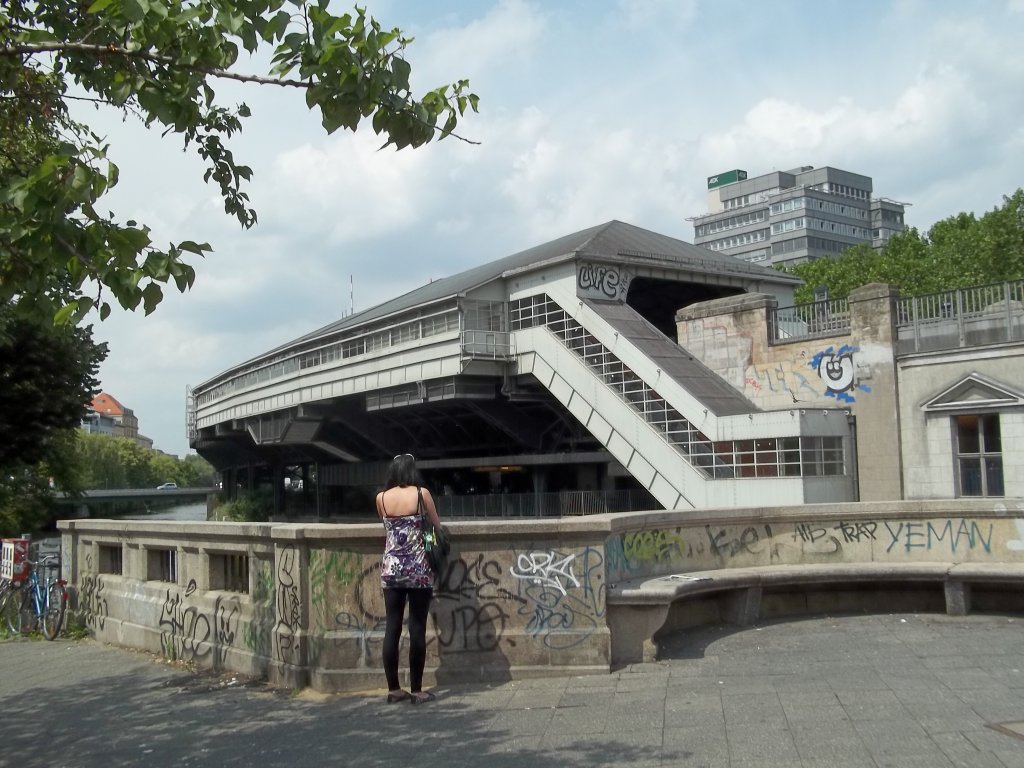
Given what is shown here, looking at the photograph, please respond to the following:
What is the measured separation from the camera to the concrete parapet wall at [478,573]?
7.88 metres

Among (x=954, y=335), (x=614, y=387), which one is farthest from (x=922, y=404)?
(x=614, y=387)

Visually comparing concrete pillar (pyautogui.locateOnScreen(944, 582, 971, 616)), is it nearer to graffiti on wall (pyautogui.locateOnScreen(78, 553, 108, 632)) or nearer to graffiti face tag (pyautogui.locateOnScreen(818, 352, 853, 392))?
graffiti on wall (pyautogui.locateOnScreen(78, 553, 108, 632))

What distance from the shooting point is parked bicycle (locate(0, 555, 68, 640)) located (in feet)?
40.9

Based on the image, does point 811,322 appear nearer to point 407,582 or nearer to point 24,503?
point 407,582

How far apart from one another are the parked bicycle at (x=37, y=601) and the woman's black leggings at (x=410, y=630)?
270 inches

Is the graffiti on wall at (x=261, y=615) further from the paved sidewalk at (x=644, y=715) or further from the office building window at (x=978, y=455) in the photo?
the office building window at (x=978, y=455)

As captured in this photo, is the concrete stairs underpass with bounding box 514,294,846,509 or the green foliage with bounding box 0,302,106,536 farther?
the concrete stairs underpass with bounding box 514,294,846,509

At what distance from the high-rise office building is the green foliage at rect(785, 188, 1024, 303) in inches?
2785

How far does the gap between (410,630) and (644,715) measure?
186cm

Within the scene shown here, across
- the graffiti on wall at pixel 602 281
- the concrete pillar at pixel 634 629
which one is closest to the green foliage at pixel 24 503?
the graffiti on wall at pixel 602 281

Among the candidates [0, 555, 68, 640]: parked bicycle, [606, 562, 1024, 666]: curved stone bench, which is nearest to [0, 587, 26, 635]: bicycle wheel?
[0, 555, 68, 640]: parked bicycle

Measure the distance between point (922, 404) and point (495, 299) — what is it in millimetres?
16543

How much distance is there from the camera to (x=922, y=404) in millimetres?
24953

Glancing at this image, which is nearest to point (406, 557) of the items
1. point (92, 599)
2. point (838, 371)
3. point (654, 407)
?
point (92, 599)
